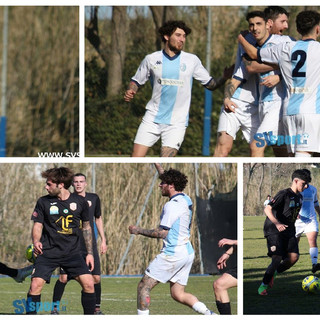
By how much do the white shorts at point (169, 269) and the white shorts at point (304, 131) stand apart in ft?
5.97

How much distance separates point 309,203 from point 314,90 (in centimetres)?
121

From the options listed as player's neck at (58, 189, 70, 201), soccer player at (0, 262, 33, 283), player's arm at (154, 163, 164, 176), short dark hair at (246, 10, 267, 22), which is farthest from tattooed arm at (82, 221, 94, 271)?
short dark hair at (246, 10, 267, 22)

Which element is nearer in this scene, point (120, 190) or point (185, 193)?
point (185, 193)

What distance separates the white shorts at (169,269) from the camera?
950 cm

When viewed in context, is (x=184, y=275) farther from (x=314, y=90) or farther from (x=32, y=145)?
(x=32, y=145)

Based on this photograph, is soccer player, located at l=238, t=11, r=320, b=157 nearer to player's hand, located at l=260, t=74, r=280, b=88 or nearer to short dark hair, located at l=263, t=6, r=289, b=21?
player's hand, located at l=260, t=74, r=280, b=88

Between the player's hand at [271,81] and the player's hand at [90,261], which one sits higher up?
the player's hand at [271,81]

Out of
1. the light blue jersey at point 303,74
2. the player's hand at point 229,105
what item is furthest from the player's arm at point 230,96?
the light blue jersey at point 303,74

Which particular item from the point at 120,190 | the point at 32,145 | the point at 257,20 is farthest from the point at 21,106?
the point at 257,20

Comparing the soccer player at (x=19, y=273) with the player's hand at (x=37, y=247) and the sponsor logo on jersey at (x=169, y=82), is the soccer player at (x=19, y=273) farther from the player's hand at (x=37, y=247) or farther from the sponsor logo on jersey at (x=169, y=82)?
the sponsor logo on jersey at (x=169, y=82)

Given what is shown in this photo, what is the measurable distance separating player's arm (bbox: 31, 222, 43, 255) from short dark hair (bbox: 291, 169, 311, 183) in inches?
98.9

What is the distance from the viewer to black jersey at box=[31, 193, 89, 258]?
9516 millimetres

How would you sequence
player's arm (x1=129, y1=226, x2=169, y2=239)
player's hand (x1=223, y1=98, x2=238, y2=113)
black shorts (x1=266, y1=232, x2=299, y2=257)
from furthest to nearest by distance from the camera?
player's hand (x1=223, y1=98, x2=238, y2=113)
black shorts (x1=266, y1=232, x2=299, y2=257)
player's arm (x1=129, y1=226, x2=169, y2=239)
